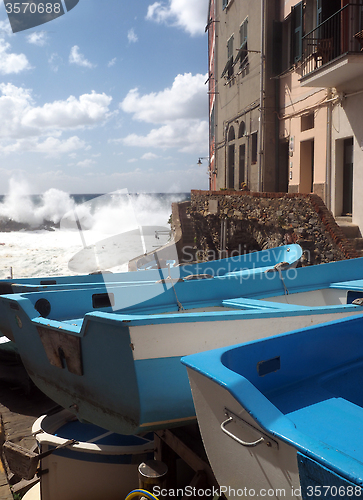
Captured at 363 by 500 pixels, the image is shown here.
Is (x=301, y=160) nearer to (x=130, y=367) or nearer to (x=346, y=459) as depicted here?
(x=130, y=367)

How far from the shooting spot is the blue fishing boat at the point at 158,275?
432cm

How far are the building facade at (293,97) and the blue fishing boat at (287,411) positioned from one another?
→ 21.0ft

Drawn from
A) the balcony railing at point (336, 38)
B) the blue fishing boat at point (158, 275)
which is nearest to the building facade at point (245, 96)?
the balcony railing at point (336, 38)

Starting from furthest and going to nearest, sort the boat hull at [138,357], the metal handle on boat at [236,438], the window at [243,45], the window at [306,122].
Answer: the window at [243,45] < the window at [306,122] < the boat hull at [138,357] < the metal handle on boat at [236,438]

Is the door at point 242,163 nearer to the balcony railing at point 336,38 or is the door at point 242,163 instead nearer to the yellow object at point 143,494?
the balcony railing at point 336,38

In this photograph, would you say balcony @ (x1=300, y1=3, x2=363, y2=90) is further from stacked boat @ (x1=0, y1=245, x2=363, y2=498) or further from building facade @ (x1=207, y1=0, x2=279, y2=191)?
stacked boat @ (x1=0, y1=245, x2=363, y2=498)

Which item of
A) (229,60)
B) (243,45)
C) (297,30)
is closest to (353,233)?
(297,30)

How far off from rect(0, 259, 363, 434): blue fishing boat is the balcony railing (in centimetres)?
572

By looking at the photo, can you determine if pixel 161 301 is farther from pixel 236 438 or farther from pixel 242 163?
pixel 242 163

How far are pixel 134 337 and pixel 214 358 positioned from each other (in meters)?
0.89

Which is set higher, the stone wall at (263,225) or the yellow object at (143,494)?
the stone wall at (263,225)

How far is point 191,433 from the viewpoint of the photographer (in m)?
3.10

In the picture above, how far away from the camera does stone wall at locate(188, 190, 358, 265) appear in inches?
294

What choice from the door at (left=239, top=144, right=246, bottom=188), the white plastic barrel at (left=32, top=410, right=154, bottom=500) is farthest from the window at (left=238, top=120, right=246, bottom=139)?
the white plastic barrel at (left=32, top=410, right=154, bottom=500)
